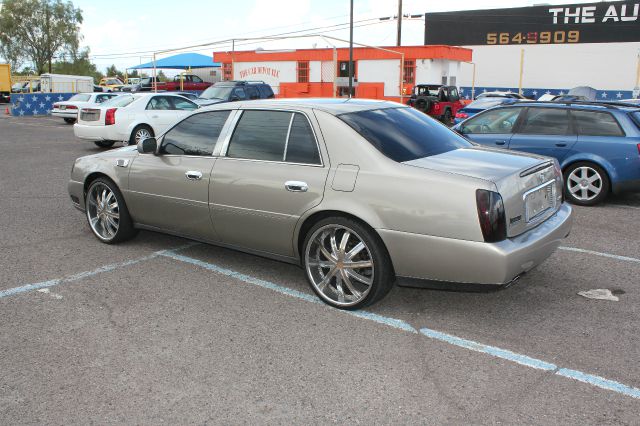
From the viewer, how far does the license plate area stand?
4086 millimetres

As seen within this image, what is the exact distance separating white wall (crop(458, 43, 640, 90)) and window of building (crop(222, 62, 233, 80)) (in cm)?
1607

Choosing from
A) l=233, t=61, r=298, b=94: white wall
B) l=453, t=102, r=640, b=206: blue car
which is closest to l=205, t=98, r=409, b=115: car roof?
l=453, t=102, r=640, b=206: blue car

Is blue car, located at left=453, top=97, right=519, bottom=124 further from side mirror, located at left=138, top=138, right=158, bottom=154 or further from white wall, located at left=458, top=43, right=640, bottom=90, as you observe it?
white wall, located at left=458, top=43, right=640, bottom=90

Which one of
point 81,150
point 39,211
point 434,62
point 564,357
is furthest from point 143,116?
point 434,62

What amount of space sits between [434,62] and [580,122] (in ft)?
74.9

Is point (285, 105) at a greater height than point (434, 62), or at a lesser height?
lesser

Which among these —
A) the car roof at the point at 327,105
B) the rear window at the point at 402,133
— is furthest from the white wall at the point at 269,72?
the rear window at the point at 402,133

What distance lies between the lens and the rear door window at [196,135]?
5109 millimetres

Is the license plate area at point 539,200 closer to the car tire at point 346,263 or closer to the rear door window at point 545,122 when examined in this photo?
the car tire at point 346,263

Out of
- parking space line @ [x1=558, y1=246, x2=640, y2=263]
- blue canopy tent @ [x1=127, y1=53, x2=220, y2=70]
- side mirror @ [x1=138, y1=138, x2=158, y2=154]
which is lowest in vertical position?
parking space line @ [x1=558, y1=246, x2=640, y2=263]

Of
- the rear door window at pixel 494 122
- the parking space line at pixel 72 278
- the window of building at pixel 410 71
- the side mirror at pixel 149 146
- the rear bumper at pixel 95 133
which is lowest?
the parking space line at pixel 72 278

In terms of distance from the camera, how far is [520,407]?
9.94ft

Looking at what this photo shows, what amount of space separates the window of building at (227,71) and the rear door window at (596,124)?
3057cm

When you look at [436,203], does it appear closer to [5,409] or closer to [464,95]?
[5,409]
